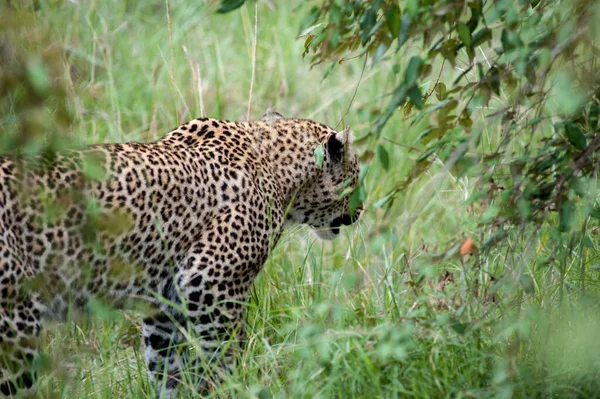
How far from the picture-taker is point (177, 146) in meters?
5.70

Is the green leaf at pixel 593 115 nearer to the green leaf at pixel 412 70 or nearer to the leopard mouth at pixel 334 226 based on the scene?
the green leaf at pixel 412 70

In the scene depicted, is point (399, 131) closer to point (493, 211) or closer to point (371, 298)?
point (371, 298)

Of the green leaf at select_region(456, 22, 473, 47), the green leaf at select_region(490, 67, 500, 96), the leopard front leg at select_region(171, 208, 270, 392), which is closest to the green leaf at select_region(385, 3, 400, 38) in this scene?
the green leaf at select_region(456, 22, 473, 47)

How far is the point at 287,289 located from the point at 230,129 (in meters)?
1.09

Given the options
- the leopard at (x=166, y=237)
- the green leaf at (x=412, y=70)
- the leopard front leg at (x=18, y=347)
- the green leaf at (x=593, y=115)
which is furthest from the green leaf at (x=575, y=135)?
the leopard front leg at (x=18, y=347)

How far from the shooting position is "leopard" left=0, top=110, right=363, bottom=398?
15.3ft

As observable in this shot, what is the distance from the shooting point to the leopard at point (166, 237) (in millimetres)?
4668

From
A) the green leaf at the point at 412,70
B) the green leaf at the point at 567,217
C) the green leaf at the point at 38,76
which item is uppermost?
the green leaf at the point at 38,76

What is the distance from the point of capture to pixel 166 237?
212 inches

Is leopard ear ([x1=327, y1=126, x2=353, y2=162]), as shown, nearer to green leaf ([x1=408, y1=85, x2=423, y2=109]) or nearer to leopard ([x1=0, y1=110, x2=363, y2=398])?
leopard ([x1=0, y1=110, x2=363, y2=398])

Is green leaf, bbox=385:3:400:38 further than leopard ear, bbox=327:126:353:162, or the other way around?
leopard ear, bbox=327:126:353:162

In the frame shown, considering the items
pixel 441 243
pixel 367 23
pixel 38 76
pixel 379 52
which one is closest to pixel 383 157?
pixel 379 52

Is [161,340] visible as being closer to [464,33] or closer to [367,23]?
[367,23]

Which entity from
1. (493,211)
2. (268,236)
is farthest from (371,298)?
(493,211)
